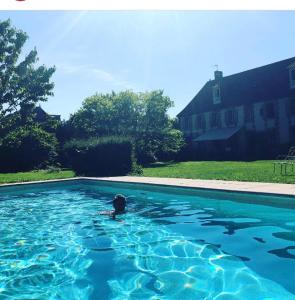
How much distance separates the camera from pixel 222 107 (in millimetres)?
40719

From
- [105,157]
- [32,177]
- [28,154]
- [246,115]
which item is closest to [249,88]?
[246,115]

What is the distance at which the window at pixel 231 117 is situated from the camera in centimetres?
3934

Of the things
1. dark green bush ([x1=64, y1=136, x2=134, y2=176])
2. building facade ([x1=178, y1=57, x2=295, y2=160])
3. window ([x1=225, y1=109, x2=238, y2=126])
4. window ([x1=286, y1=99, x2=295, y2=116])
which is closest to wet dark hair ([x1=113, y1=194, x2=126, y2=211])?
dark green bush ([x1=64, y1=136, x2=134, y2=176])

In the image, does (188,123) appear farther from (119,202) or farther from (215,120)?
(119,202)

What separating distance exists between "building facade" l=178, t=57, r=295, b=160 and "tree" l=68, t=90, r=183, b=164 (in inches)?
146

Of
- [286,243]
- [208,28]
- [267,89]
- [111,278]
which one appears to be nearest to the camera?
[111,278]

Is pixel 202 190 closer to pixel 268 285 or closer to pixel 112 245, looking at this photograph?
pixel 112 245

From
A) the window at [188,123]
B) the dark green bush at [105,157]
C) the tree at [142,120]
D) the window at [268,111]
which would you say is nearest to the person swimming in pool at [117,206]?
the dark green bush at [105,157]

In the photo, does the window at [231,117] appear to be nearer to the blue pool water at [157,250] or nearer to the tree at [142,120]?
the tree at [142,120]

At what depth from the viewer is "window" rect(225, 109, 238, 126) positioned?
39344mm

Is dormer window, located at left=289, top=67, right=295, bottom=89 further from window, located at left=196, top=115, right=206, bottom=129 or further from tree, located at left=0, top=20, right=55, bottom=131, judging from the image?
tree, located at left=0, top=20, right=55, bottom=131

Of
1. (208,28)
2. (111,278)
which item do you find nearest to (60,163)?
(208,28)
